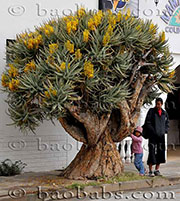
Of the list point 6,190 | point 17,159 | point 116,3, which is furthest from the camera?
point 116,3

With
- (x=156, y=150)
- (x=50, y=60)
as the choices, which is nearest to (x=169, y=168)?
(x=156, y=150)

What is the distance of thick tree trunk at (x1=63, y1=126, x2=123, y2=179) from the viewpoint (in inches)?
376

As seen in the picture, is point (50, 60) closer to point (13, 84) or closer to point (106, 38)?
point (13, 84)

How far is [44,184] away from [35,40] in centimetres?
292

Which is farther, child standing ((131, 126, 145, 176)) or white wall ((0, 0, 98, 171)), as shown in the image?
white wall ((0, 0, 98, 171))

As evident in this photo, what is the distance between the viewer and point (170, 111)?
18266 millimetres

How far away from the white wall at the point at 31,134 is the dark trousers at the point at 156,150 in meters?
2.18

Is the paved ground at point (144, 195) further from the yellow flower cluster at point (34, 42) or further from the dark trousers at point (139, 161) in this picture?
the yellow flower cluster at point (34, 42)

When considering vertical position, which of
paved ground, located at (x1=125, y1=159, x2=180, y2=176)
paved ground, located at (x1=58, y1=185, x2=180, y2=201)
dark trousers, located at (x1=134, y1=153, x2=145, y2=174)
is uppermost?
dark trousers, located at (x1=134, y1=153, x2=145, y2=174)

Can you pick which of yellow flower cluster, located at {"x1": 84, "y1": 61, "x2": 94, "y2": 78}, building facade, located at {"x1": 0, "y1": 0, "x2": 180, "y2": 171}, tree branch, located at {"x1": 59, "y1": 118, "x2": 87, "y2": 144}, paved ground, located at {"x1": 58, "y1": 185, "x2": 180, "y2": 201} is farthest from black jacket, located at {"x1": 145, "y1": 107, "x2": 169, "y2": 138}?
yellow flower cluster, located at {"x1": 84, "y1": 61, "x2": 94, "y2": 78}

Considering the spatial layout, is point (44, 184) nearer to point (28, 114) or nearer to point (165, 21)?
point (28, 114)

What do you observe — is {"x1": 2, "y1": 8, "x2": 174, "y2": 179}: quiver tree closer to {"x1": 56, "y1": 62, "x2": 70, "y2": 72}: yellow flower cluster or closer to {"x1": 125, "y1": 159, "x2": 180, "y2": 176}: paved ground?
{"x1": 56, "y1": 62, "x2": 70, "y2": 72}: yellow flower cluster

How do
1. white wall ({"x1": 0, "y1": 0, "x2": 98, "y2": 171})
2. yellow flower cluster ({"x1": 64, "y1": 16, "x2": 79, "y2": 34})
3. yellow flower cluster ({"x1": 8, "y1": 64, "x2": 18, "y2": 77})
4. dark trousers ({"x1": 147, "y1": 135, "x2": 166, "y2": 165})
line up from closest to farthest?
1. yellow flower cluster ({"x1": 64, "y1": 16, "x2": 79, "y2": 34})
2. yellow flower cluster ({"x1": 8, "y1": 64, "x2": 18, "y2": 77})
3. dark trousers ({"x1": 147, "y1": 135, "x2": 166, "y2": 165})
4. white wall ({"x1": 0, "y1": 0, "x2": 98, "y2": 171})

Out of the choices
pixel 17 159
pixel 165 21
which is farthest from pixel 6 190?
pixel 165 21
